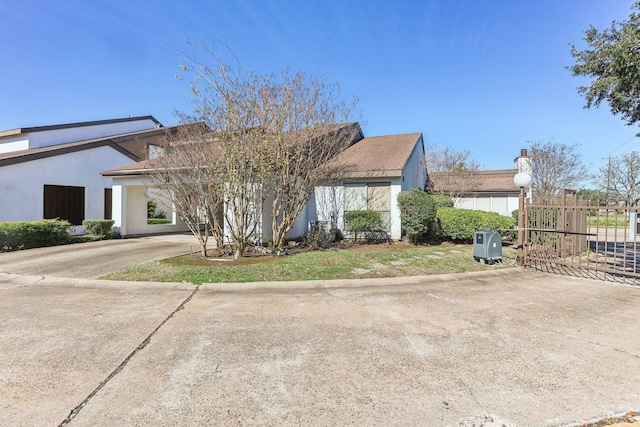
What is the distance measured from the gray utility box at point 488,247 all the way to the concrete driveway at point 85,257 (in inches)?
327

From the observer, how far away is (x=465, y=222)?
458 inches

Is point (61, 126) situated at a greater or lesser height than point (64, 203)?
greater

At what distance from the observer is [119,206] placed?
13695 millimetres

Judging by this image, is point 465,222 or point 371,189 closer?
point 465,222

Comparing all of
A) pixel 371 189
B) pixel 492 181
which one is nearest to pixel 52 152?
pixel 371 189

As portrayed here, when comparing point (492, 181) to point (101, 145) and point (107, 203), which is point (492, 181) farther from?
point (101, 145)

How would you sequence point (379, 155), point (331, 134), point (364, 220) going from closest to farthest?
point (331, 134) → point (364, 220) → point (379, 155)

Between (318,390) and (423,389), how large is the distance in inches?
35.4

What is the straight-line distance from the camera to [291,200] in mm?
9844

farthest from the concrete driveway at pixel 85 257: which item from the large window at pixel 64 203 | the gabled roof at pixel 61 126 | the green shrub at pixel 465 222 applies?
the gabled roof at pixel 61 126

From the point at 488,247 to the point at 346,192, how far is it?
6120 mm

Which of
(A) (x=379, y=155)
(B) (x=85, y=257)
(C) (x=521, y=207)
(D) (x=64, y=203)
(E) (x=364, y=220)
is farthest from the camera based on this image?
(D) (x=64, y=203)

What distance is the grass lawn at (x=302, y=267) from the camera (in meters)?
6.55

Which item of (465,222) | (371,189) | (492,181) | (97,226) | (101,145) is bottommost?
(97,226)
